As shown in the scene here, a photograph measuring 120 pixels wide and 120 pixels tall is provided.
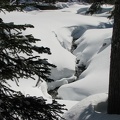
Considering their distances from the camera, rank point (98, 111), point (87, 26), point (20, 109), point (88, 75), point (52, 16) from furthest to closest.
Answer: point (52, 16), point (87, 26), point (88, 75), point (98, 111), point (20, 109)

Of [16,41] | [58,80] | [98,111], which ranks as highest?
[16,41]

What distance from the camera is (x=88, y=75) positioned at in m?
13.1

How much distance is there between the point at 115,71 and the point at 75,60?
9.29 metres

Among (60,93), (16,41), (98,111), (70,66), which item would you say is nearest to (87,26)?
(70,66)

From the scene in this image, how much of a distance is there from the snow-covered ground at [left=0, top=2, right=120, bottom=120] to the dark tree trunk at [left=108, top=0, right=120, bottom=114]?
0.91 feet

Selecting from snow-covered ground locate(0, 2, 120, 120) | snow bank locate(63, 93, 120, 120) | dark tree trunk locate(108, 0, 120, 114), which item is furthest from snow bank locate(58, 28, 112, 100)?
dark tree trunk locate(108, 0, 120, 114)

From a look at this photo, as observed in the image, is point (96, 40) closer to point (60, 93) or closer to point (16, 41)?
point (60, 93)

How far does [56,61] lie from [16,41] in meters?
11.3

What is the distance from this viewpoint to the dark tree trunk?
6.67 metres

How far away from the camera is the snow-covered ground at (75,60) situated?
26.1 feet

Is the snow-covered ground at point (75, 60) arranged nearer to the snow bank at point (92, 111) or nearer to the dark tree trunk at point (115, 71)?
the snow bank at point (92, 111)

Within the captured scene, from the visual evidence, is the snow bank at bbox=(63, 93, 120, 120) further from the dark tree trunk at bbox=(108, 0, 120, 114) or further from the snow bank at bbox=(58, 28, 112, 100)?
the snow bank at bbox=(58, 28, 112, 100)

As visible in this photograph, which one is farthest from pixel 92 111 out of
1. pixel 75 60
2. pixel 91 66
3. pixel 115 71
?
pixel 75 60

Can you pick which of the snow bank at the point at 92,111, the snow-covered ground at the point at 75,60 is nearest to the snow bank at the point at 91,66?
the snow-covered ground at the point at 75,60
